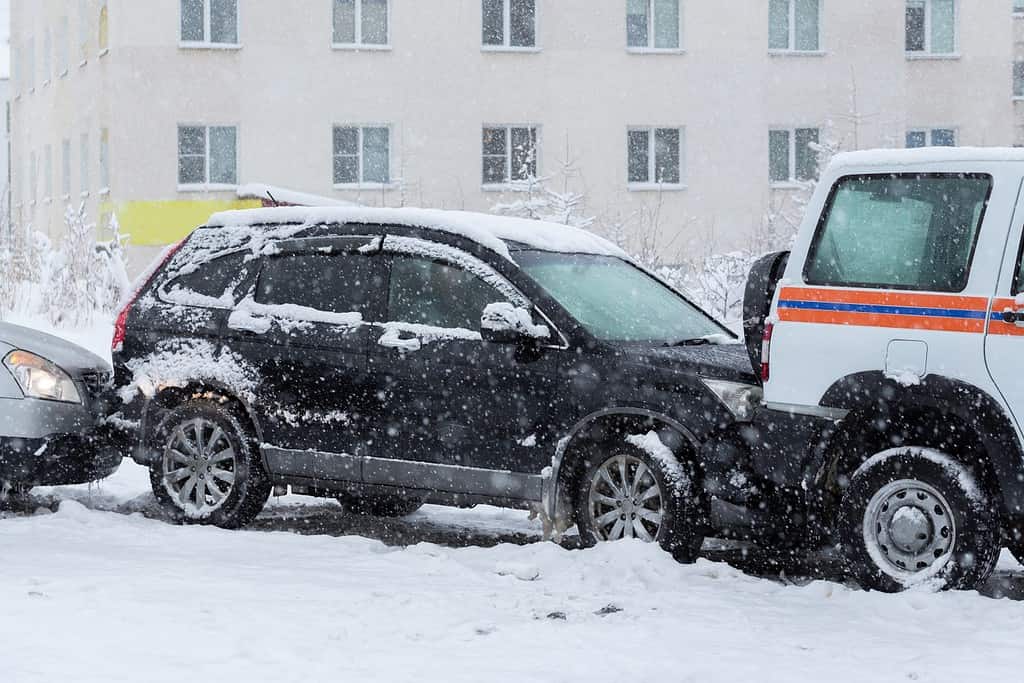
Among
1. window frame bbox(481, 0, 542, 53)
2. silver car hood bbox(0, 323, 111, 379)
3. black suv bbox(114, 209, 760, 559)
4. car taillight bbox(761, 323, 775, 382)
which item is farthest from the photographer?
window frame bbox(481, 0, 542, 53)

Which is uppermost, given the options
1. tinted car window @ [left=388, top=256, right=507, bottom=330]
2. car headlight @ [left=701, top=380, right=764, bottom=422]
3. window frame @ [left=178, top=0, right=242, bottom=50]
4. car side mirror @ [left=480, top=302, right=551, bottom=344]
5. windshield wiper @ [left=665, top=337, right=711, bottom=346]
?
window frame @ [left=178, top=0, right=242, bottom=50]

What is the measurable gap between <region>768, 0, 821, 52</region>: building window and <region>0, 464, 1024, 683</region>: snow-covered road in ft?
80.0

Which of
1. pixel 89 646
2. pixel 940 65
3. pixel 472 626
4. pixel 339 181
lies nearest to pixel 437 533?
pixel 472 626

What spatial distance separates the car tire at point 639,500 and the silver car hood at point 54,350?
3.36m

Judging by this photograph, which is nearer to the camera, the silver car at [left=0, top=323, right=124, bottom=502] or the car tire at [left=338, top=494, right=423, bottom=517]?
the silver car at [left=0, top=323, right=124, bottom=502]

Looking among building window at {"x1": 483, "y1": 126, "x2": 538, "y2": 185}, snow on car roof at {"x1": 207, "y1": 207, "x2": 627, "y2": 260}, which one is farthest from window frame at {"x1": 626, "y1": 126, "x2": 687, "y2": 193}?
snow on car roof at {"x1": 207, "y1": 207, "x2": 627, "y2": 260}

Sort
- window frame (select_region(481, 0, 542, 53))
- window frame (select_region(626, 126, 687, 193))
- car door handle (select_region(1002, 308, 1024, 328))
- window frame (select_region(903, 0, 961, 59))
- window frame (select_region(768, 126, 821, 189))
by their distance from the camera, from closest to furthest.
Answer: car door handle (select_region(1002, 308, 1024, 328)) < window frame (select_region(481, 0, 542, 53)) < window frame (select_region(626, 126, 687, 193)) < window frame (select_region(768, 126, 821, 189)) < window frame (select_region(903, 0, 961, 59))

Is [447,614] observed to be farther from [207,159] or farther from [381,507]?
[207,159]

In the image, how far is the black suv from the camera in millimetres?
7699

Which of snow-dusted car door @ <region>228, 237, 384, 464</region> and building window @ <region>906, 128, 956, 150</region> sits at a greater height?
building window @ <region>906, 128, 956, 150</region>

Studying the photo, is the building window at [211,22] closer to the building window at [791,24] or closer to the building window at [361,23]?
the building window at [361,23]

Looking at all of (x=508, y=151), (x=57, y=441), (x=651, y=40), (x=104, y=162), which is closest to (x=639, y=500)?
(x=57, y=441)

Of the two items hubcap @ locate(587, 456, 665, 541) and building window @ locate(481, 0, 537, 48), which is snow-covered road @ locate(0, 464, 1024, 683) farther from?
building window @ locate(481, 0, 537, 48)

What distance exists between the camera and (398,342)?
829cm
